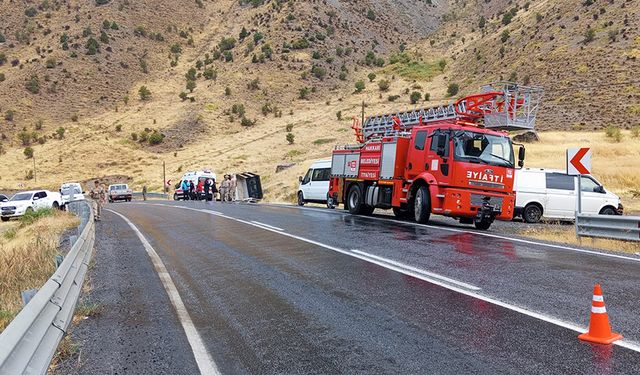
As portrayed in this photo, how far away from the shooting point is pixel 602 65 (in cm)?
5062

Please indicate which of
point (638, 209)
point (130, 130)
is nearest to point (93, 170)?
point (130, 130)

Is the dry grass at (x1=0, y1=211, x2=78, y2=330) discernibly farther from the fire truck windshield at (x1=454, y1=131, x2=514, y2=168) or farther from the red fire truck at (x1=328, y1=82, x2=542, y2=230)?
the fire truck windshield at (x1=454, y1=131, x2=514, y2=168)

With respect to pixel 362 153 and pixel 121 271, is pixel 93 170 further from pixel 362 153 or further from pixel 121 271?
pixel 121 271

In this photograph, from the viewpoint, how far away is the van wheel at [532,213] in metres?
21.4

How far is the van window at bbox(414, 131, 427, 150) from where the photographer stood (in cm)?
1733

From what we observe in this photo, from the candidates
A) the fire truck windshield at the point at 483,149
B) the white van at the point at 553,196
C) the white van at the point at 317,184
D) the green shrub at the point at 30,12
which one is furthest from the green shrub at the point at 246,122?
the fire truck windshield at the point at 483,149

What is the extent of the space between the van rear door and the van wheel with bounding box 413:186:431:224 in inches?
273

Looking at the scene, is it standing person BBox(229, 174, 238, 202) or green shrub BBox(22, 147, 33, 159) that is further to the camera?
green shrub BBox(22, 147, 33, 159)

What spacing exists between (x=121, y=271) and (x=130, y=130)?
211 ft

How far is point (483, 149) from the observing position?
16.6 metres

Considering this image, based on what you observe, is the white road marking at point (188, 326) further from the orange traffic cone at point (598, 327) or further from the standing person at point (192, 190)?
the standing person at point (192, 190)

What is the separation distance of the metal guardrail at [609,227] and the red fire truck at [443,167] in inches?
107

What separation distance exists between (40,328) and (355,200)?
55.9 ft

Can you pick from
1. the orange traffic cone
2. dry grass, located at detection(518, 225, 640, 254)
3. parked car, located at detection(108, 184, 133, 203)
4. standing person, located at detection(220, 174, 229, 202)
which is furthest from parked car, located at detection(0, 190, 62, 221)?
the orange traffic cone
